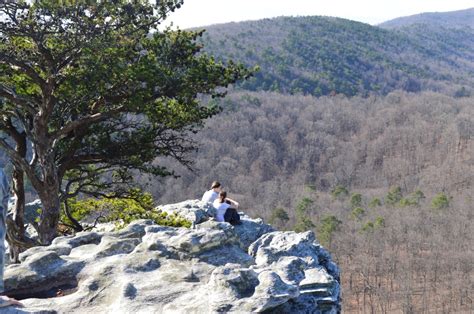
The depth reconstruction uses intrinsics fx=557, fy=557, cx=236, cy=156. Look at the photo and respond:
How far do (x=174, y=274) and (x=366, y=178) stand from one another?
9149cm

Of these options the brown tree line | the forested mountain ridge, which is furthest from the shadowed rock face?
the forested mountain ridge

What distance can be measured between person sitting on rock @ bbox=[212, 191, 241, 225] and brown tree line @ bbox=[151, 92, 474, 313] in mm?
37360

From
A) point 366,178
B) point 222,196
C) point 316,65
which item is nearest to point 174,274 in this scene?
point 222,196

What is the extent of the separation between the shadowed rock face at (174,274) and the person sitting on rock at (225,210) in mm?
2186

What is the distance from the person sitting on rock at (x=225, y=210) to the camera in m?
11.3

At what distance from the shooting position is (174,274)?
23.3ft

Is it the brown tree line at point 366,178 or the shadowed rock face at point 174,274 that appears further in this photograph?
the brown tree line at point 366,178

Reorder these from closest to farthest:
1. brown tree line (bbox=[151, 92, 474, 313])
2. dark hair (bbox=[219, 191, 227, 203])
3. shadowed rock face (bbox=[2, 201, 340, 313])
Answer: shadowed rock face (bbox=[2, 201, 340, 313]) < dark hair (bbox=[219, 191, 227, 203]) < brown tree line (bbox=[151, 92, 474, 313])

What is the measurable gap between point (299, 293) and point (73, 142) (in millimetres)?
8444

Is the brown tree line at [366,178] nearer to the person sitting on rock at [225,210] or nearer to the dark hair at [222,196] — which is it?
the person sitting on rock at [225,210]

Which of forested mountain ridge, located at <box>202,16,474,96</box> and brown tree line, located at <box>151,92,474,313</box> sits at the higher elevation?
forested mountain ridge, located at <box>202,16,474,96</box>

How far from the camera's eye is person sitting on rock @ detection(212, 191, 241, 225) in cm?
1133

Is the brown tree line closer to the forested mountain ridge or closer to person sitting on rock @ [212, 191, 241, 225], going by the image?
the forested mountain ridge

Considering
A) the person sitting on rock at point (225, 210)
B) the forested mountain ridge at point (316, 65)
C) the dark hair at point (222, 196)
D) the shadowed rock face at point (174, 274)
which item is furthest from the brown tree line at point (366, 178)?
the shadowed rock face at point (174, 274)
